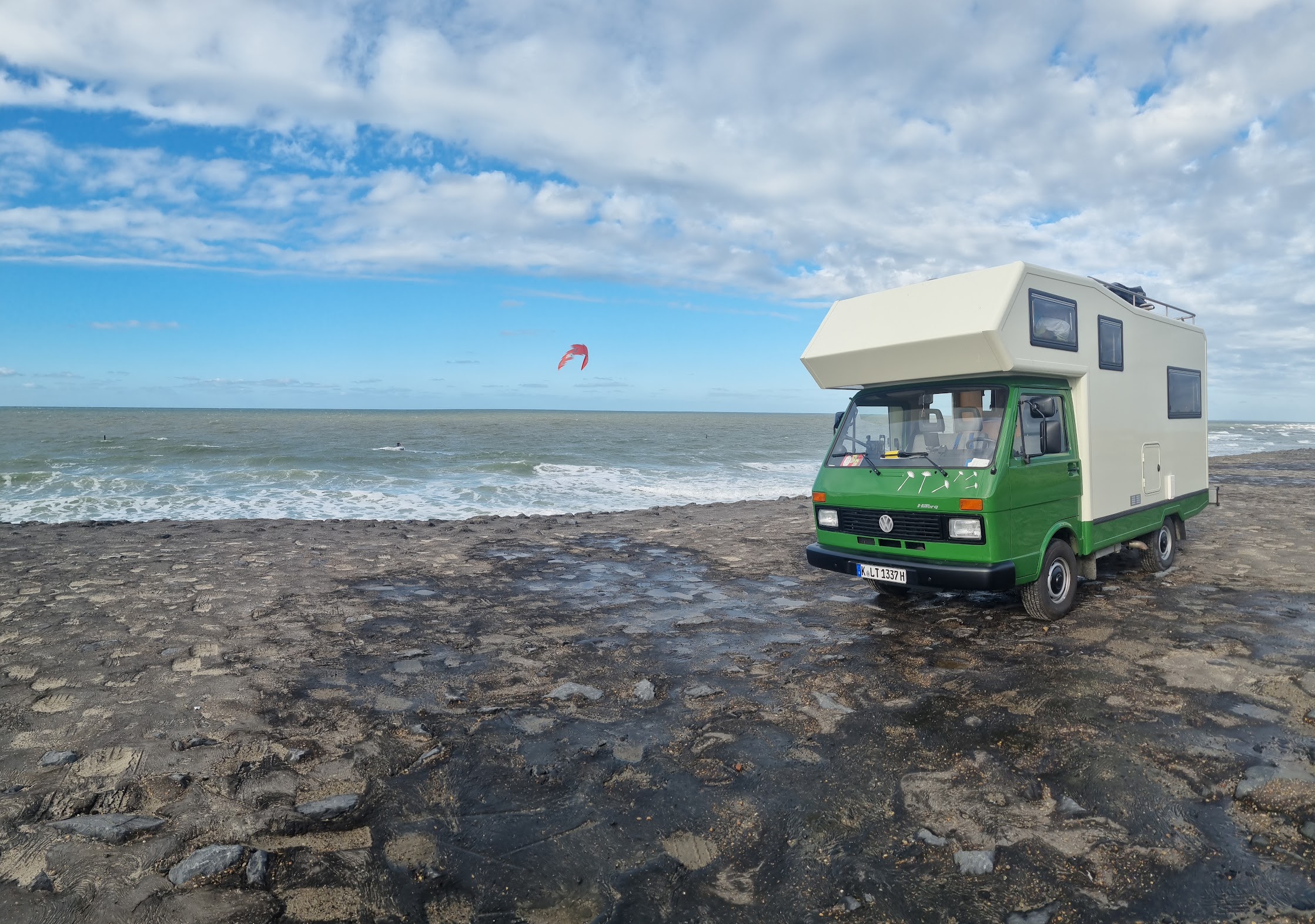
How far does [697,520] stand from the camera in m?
16.2

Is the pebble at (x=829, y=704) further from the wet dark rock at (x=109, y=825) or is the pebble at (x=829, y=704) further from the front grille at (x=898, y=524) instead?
the wet dark rock at (x=109, y=825)

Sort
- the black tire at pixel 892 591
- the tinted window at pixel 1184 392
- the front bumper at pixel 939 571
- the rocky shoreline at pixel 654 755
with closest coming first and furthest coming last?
the rocky shoreline at pixel 654 755 < the front bumper at pixel 939 571 < the black tire at pixel 892 591 < the tinted window at pixel 1184 392

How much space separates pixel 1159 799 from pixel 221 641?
7.37 meters

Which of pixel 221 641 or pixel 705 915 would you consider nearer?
pixel 705 915

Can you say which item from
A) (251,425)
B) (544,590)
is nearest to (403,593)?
(544,590)

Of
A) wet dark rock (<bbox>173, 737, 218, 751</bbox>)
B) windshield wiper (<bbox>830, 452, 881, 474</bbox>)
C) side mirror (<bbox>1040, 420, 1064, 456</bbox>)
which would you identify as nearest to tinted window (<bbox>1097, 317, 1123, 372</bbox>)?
side mirror (<bbox>1040, 420, 1064, 456</bbox>)

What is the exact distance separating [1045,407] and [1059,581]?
73.1 inches

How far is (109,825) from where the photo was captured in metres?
3.76

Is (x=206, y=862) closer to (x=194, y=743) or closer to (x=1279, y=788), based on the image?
(x=194, y=743)

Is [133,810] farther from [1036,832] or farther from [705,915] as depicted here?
[1036,832]

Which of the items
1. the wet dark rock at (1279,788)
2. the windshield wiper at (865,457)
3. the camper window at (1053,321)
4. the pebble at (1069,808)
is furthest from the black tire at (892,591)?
the pebble at (1069,808)

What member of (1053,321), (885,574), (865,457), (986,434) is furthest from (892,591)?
(1053,321)

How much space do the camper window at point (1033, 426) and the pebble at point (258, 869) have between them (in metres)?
6.59

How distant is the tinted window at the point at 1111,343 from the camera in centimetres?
813
